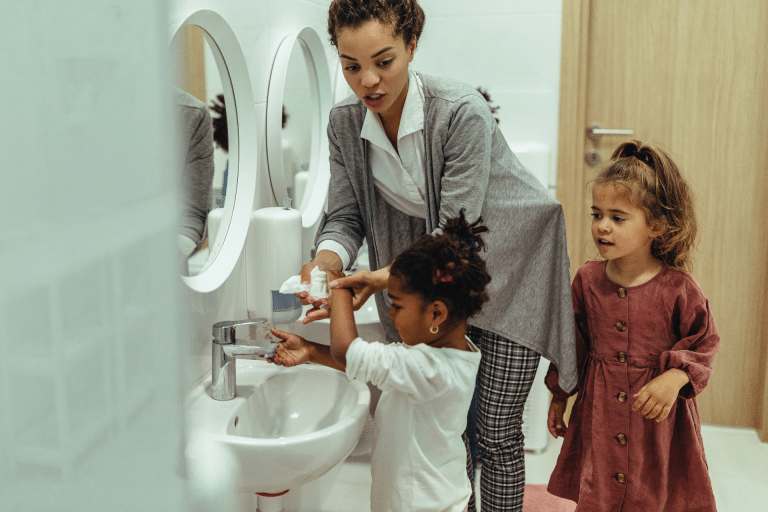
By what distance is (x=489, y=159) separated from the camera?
135cm

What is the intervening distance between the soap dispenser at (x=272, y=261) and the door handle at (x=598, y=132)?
1383mm

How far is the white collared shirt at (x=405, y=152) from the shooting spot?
135cm

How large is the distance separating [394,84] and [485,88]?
4.41 feet

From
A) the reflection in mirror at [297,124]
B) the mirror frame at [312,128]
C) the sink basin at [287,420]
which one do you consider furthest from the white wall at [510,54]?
the sink basin at [287,420]

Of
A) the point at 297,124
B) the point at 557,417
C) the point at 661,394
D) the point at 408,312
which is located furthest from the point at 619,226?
the point at 297,124

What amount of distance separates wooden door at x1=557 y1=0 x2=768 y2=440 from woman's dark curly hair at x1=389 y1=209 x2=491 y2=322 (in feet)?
4.91

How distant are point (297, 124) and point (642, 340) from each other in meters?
1.10

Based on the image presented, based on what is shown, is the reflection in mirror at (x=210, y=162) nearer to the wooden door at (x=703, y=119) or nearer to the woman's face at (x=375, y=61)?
the woman's face at (x=375, y=61)

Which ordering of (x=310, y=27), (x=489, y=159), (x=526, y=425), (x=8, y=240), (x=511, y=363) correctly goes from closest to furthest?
(x=8, y=240)
(x=489, y=159)
(x=511, y=363)
(x=310, y=27)
(x=526, y=425)

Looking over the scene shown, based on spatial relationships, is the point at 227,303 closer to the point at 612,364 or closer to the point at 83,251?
the point at 612,364

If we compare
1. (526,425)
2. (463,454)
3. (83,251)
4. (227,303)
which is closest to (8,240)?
(83,251)

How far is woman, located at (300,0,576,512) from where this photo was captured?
126cm

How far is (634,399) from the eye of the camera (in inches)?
57.9

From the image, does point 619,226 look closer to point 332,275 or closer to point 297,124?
point 332,275
